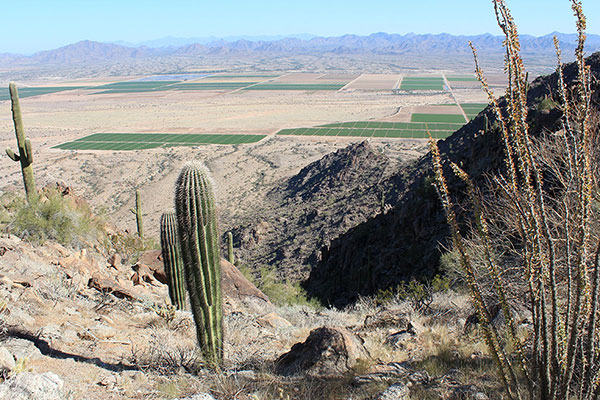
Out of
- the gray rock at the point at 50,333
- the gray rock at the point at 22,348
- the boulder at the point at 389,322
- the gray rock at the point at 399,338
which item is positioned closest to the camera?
the gray rock at the point at 22,348

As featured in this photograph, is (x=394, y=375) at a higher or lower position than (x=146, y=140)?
higher

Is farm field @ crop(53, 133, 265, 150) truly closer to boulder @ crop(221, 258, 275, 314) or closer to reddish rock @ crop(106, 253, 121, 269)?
reddish rock @ crop(106, 253, 121, 269)

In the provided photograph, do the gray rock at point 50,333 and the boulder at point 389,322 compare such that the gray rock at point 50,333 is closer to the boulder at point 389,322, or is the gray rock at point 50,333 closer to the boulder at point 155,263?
the boulder at point 389,322

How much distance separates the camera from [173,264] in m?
10.2

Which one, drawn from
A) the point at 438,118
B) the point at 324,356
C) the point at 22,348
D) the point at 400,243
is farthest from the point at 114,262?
the point at 438,118

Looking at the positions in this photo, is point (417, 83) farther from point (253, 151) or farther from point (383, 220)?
point (383, 220)

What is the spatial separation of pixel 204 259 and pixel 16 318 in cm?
319

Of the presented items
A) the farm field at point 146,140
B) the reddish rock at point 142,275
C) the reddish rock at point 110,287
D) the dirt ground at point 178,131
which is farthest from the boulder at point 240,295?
the farm field at point 146,140

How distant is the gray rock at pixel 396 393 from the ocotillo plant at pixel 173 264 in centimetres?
635

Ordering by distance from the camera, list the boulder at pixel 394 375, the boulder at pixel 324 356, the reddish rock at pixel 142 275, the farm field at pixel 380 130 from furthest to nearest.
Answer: the farm field at pixel 380 130 < the reddish rock at pixel 142 275 < the boulder at pixel 324 356 < the boulder at pixel 394 375

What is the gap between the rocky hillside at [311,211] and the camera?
24812 mm

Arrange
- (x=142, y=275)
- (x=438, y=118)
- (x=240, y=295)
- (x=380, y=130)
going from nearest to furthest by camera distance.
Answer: (x=240, y=295) → (x=142, y=275) → (x=380, y=130) → (x=438, y=118)

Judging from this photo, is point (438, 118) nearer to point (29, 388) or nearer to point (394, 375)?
point (394, 375)

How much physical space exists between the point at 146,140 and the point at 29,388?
63.9 meters
